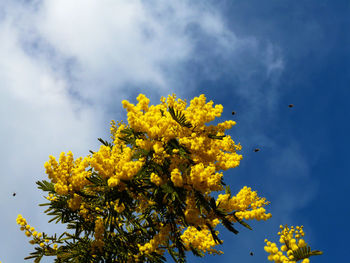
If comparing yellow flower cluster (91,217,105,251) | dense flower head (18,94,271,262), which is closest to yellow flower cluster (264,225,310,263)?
dense flower head (18,94,271,262)

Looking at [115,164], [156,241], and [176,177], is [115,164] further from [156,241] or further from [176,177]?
[156,241]

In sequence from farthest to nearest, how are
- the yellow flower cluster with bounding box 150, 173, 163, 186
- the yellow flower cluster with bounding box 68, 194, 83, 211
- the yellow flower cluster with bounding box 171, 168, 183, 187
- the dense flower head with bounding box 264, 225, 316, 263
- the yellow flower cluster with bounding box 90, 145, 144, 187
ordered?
the yellow flower cluster with bounding box 68, 194, 83, 211
the yellow flower cluster with bounding box 150, 173, 163, 186
the yellow flower cluster with bounding box 90, 145, 144, 187
the yellow flower cluster with bounding box 171, 168, 183, 187
the dense flower head with bounding box 264, 225, 316, 263

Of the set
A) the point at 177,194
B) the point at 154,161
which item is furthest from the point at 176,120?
the point at 177,194

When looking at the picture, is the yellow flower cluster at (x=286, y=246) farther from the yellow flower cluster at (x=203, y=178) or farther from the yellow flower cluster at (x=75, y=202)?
the yellow flower cluster at (x=75, y=202)

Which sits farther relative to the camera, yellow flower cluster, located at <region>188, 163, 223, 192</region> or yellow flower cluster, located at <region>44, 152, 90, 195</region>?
yellow flower cluster, located at <region>44, 152, 90, 195</region>

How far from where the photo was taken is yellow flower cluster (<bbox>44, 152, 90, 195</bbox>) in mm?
8883

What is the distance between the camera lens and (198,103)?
29.1 feet

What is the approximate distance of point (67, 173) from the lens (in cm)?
908

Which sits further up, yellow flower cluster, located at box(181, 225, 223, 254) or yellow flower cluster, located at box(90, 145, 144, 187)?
yellow flower cluster, located at box(90, 145, 144, 187)

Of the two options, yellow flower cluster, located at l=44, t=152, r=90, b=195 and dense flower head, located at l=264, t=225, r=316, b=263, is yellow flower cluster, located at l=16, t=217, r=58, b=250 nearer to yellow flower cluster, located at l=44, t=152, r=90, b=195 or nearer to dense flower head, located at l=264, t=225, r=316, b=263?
yellow flower cluster, located at l=44, t=152, r=90, b=195

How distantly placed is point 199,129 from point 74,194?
13.2ft

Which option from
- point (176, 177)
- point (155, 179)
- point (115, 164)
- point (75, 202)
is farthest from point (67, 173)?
point (176, 177)

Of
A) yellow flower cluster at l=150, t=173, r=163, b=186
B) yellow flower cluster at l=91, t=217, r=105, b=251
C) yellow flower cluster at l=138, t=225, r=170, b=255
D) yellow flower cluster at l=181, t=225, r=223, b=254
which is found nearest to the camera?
yellow flower cluster at l=150, t=173, r=163, b=186

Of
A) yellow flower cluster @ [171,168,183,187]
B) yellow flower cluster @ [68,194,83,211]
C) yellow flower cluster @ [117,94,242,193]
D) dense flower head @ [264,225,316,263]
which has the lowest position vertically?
dense flower head @ [264,225,316,263]
